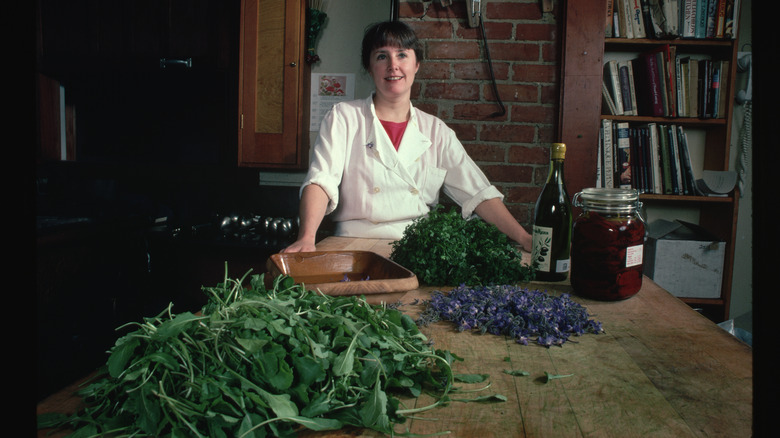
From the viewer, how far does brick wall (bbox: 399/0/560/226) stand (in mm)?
2430

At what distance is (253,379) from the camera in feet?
1.68

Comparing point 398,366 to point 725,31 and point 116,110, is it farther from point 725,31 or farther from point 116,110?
point 116,110

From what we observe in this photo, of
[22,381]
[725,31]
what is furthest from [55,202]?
[725,31]

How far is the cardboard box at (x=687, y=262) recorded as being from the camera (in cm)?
256

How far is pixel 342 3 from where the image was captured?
2936 mm

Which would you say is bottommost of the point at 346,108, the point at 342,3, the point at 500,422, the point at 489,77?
the point at 500,422

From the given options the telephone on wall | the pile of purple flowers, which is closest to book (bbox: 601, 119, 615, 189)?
the telephone on wall

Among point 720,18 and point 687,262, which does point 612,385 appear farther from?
point 720,18

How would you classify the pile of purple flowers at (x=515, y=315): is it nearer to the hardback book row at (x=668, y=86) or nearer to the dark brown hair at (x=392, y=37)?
the dark brown hair at (x=392, y=37)

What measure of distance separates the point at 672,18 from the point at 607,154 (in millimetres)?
760

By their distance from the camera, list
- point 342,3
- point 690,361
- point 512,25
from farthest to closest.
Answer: point 342,3
point 512,25
point 690,361

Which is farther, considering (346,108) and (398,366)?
(346,108)

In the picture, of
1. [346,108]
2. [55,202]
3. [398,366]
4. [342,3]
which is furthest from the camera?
[342,3]

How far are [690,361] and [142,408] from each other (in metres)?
0.73
